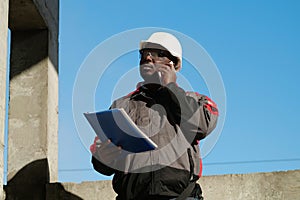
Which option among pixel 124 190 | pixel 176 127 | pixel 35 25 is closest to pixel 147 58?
pixel 176 127

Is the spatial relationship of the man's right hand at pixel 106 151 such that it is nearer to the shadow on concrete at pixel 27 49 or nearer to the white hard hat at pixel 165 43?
the white hard hat at pixel 165 43

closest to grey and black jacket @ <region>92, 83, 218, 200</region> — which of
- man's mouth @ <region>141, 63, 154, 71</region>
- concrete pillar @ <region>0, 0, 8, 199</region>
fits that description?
man's mouth @ <region>141, 63, 154, 71</region>

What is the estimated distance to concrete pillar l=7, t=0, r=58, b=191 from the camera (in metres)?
5.06

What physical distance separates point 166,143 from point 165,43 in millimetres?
538

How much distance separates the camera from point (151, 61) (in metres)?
3.62

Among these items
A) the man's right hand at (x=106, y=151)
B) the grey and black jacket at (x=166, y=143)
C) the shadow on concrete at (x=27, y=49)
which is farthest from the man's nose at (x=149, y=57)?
the shadow on concrete at (x=27, y=49)

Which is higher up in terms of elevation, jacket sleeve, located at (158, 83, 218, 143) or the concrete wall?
jacket sleeve, located at (158, 83, 218, 143)

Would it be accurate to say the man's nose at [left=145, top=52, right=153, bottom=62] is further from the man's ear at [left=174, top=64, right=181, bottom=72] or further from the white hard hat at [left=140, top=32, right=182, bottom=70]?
the man's ear at [left=174, top=64, right=181, bottom=72]

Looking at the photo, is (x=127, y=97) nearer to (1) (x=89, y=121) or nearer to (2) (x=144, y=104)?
(2) (x=144, y=104)

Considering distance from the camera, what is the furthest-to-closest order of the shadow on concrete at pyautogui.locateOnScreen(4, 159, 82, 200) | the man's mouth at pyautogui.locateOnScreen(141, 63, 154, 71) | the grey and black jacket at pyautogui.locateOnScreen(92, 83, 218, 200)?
the shadow on concrete at pyautogui.locateOnScreen(4, 159, 82, 200) < the man's mouth at pyautogui.locateOnScreen(141, 63, 154, 71) < the grey and black jacket at pyautogui.locateOnScreen(92, 83, 218, 200)

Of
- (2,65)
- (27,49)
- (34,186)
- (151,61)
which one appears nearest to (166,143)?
(151,61)

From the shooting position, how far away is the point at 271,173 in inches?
182

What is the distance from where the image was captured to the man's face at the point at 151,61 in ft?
11.7

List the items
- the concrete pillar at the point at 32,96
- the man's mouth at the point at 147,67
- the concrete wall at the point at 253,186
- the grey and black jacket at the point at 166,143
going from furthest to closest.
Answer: the concrete pillar at the point at 32,96, the concrete wall at the point at 253,186, the man's mouth at the point at 147,67, the grey and black jacket at the point at 166,143
